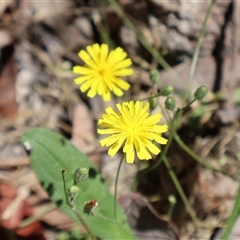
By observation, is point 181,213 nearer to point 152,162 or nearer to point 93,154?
point 152,162

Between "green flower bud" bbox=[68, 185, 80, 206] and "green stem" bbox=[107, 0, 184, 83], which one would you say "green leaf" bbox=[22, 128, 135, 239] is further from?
"green stem" bbox=[107, 0, 184, 83]

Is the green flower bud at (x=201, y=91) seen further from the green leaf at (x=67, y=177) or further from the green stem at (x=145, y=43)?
the green stem at (x=145, y=43)

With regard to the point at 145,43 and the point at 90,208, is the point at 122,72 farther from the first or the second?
the point at 145,43

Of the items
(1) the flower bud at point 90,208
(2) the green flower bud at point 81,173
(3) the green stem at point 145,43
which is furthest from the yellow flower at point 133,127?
(3) the green stem at point 145,43

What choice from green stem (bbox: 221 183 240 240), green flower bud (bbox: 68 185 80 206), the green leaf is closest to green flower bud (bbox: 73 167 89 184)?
green flower bud (bbox: 68 185 80 206)

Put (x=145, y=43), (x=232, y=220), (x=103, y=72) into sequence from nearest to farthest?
(x=232, y=220), (x=103, y=72), (x=145, y=43)

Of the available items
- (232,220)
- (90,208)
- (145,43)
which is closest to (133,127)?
(90,208)
